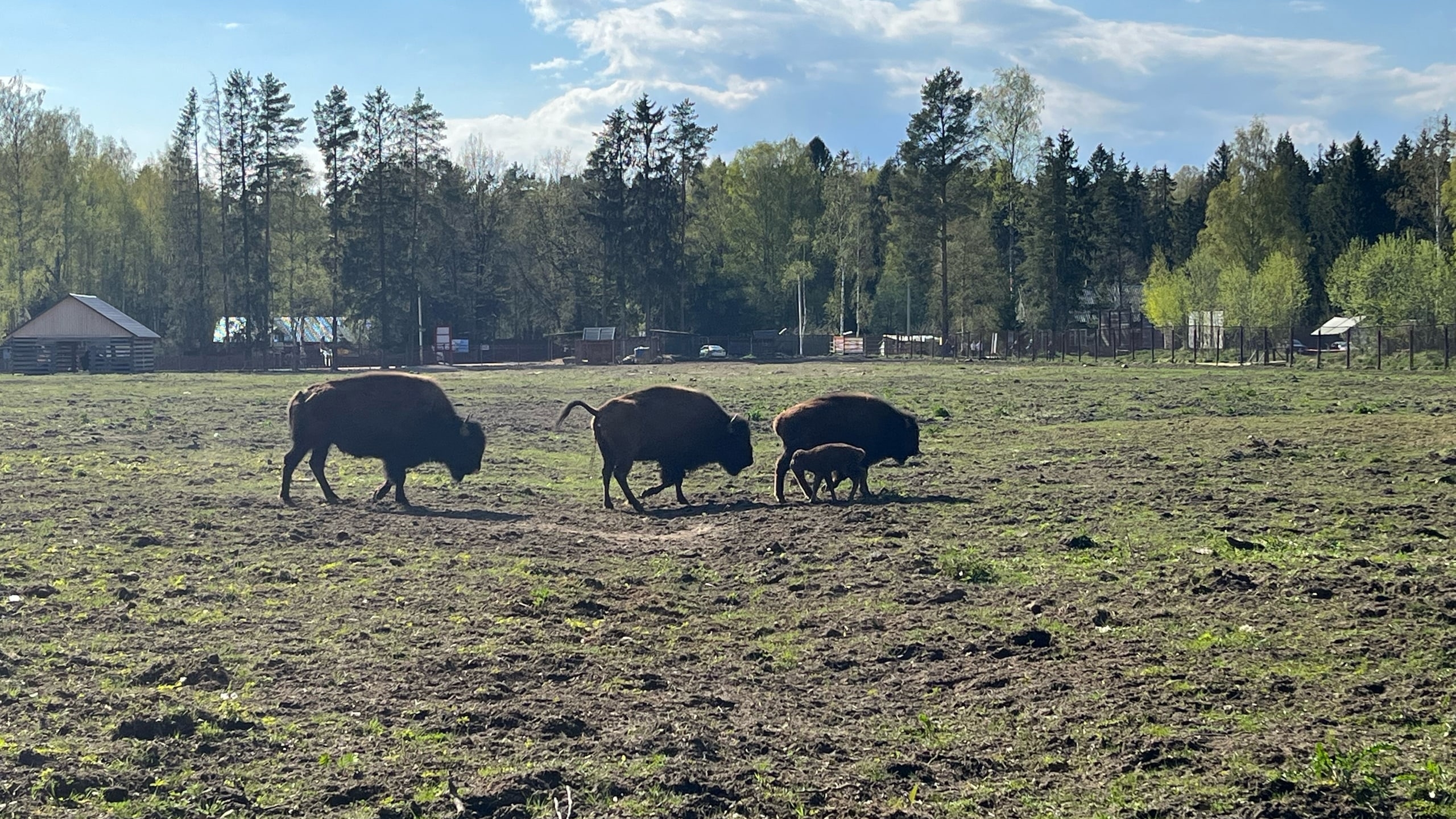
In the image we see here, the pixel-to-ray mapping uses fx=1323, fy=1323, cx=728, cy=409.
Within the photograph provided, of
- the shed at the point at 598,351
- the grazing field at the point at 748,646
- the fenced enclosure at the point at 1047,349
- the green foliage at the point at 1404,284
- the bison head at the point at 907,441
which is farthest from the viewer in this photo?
the shed at the point at 598,351

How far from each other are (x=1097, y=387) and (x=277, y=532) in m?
29.6

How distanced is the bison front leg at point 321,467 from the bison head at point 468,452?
1.64m

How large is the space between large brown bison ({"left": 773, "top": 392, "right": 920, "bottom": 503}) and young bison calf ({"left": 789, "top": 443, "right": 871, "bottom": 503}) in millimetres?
704

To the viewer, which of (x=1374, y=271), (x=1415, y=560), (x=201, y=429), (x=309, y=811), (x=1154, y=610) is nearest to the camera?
(x=309, y=811)

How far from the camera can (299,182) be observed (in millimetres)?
82000

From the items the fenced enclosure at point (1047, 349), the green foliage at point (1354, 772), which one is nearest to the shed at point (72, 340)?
the fenced enclosure at point (1047, 349)

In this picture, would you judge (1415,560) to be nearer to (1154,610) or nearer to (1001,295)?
(1154,610)

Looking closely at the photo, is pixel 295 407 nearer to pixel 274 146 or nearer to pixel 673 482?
pixel 673 482

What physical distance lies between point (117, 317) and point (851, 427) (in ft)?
225

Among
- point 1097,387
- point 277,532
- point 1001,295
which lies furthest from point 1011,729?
point 1001,295

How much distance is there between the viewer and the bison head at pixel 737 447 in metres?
17.8

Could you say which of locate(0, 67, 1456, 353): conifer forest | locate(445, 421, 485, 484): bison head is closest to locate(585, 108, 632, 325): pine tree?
locate(0, 67, 1456, 353): conifer forest

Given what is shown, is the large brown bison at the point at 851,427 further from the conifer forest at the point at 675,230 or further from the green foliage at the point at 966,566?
the conifer forest at the point at 675,230

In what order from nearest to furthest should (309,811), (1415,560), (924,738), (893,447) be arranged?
(309,811) → (924,738) → (1415,560) → (893,447)
